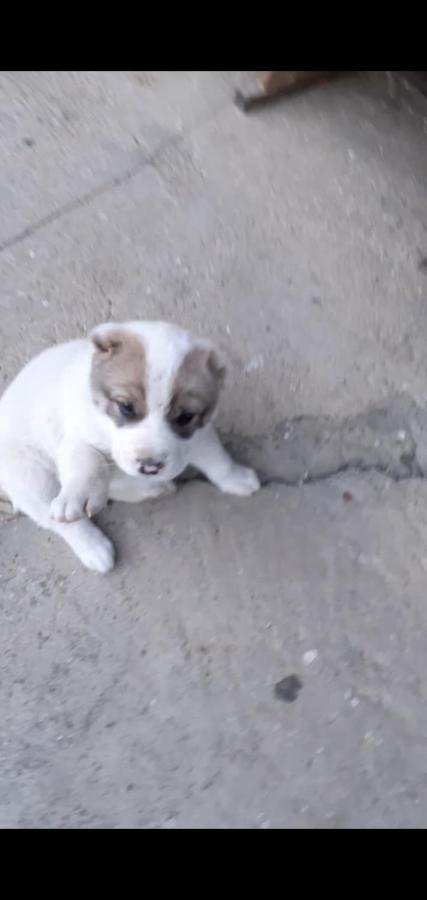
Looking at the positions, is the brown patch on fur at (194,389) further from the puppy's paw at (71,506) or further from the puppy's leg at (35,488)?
the puppy's leg at (35,488)

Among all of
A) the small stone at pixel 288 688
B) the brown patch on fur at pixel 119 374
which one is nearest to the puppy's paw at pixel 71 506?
the brown patch on fur at pixel 119 374

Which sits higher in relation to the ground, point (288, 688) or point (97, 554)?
point (97, 554)

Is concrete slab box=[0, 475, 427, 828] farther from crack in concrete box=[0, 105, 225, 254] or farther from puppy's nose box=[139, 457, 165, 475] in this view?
crack in concrete box=[0, 105, 225, 254]

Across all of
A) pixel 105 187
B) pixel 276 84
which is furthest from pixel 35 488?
pixel 276 84

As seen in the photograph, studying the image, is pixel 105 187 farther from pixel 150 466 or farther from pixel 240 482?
pixel 150 466


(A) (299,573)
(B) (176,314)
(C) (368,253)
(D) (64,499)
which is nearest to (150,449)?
(D) (64,499)

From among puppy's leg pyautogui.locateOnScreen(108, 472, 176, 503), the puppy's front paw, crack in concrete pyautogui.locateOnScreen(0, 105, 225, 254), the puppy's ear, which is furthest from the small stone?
crack in concrete pyautogui.locateOnScreen(0, 105, 225, 254)
